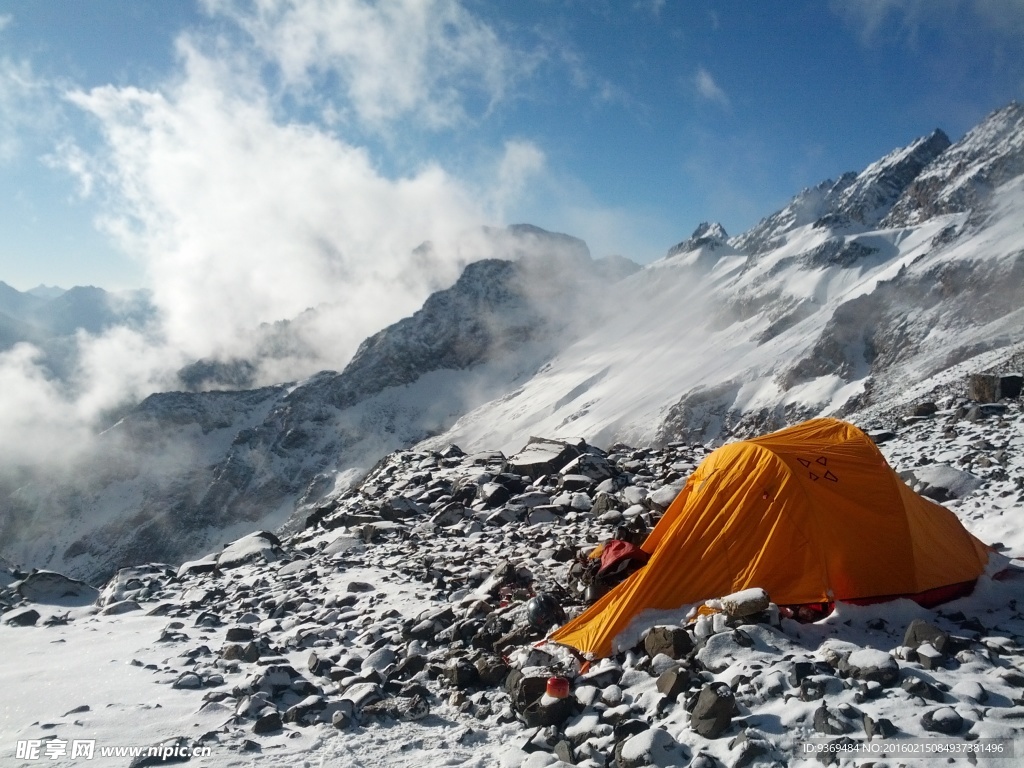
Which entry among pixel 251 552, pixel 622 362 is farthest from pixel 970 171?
pixel 251 552

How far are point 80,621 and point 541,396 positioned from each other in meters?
109

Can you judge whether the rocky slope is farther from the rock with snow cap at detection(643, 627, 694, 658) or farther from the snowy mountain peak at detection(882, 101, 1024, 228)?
the rock with snow cap at detection(643, 627, 694, 658)

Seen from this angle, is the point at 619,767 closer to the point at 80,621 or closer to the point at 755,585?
the point at 755,585

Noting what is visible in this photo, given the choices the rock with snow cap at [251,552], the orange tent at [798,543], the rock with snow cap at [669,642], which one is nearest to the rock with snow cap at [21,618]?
the rock with snow cap at [251,552]

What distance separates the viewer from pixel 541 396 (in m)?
121

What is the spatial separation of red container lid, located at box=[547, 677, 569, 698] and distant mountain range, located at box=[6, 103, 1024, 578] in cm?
4218

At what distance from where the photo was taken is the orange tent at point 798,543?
749cm

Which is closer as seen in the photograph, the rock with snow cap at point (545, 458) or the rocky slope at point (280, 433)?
the rock with snow cap at point (545, 458)

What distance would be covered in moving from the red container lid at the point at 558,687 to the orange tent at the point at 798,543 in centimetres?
95

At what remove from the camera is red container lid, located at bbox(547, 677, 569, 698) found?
649 centimetres

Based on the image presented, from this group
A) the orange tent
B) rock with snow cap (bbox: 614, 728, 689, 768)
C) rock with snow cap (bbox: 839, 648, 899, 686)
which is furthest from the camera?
the orange tent

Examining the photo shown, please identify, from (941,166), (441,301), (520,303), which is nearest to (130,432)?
(441,301)

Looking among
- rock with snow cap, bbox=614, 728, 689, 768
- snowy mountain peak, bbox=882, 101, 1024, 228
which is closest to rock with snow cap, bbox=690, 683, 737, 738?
rock with snow cap, bbox=614, 728, 689, 768

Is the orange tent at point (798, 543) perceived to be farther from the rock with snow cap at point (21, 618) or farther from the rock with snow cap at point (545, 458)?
the rock with snow cap at point (21, 618)
